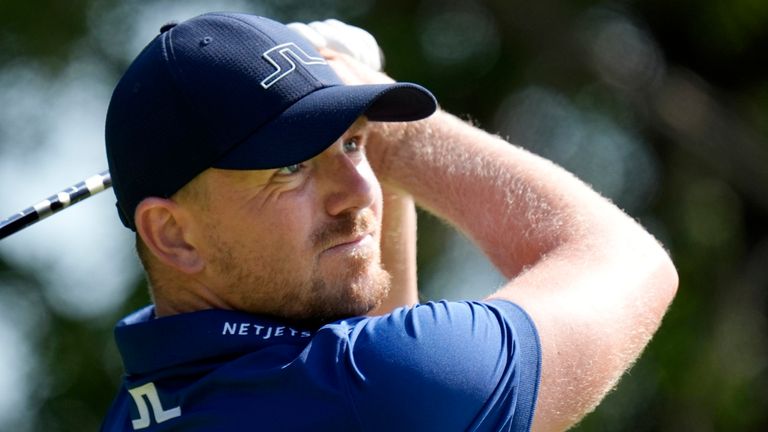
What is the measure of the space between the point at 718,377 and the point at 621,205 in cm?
93

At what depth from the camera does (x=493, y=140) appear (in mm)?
3357

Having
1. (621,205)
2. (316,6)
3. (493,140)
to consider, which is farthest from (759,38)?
(493,140)

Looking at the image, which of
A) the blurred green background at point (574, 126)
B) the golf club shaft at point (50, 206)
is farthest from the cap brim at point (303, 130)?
the blurred green background at point (574, 126)

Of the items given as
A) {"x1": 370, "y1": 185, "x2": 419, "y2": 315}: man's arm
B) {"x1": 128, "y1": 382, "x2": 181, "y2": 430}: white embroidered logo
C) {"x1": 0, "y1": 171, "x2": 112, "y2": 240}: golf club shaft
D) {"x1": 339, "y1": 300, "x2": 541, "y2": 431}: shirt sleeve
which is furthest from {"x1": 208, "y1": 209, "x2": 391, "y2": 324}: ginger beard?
{"x1": 0, "y1": 171, "x2": 112, "y2": 240}: golf club shaft

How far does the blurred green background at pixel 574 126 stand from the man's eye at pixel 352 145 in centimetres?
461

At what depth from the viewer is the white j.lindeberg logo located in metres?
2.91

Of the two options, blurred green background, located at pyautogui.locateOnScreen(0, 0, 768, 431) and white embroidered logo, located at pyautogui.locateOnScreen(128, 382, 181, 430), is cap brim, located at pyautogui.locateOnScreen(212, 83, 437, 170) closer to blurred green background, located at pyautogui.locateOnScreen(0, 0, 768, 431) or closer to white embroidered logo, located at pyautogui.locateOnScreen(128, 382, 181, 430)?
white embroidered logo, located at pyautogui.locateOnScreen(128, 382, 181, 430)

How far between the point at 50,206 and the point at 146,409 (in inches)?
33.5

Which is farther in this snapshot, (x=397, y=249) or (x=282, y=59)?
(x=397, y=249)

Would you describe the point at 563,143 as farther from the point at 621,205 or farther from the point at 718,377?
the point at 718,377

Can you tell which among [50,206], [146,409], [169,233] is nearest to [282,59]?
[169,233]

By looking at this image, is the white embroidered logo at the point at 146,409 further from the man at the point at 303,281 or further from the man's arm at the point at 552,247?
the man's arm at the point at 552,247

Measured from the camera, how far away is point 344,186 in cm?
295

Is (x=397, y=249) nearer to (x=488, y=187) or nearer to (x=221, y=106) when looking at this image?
(x=488, y=187)
